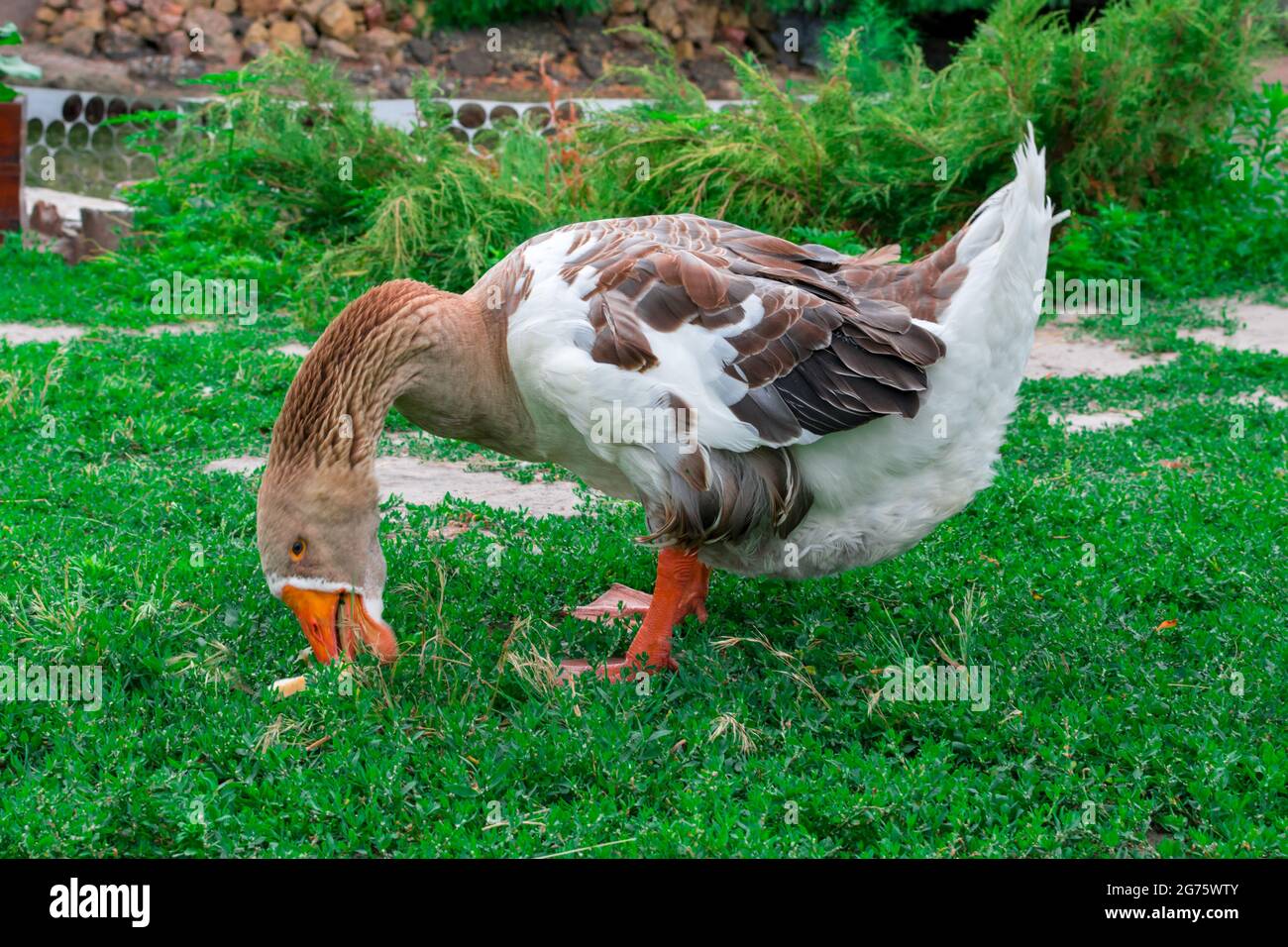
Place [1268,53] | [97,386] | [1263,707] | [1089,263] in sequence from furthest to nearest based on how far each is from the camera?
[1268,53], [1089,263], [97,386], [1263,707]

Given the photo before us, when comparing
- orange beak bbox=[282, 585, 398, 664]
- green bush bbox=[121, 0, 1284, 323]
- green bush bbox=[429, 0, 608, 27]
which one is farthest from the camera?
green bush bbox=[429, 0, 608, 27]

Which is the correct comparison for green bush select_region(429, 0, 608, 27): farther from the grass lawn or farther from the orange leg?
the orange leg

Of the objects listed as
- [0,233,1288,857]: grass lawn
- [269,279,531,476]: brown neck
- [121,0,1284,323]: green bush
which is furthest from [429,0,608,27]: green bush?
[269,279,531,476]: brown neck

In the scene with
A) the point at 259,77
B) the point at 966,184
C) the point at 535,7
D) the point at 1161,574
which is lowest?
the point at 1161,574

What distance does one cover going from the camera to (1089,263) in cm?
986

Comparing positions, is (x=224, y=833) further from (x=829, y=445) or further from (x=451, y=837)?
(x=829, y=445)

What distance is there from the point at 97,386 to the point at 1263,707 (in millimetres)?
6380

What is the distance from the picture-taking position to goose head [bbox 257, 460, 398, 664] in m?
4.02

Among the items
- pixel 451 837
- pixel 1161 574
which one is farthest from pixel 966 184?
pixel 451 837

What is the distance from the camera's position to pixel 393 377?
4.16 meters

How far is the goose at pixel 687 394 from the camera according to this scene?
3.98m

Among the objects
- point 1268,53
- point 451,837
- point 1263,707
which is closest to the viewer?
point 451,837

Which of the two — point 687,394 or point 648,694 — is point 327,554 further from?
point 687,394

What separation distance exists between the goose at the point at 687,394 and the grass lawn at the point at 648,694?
1.12 ft
